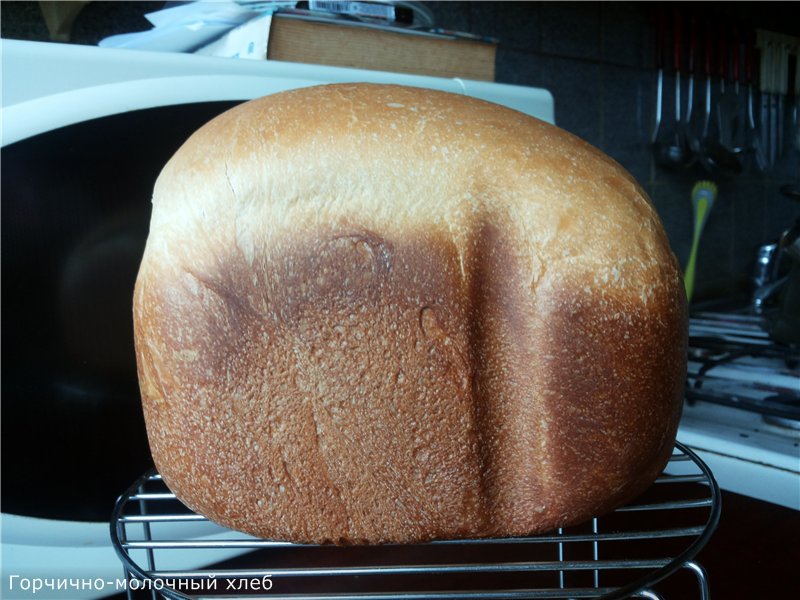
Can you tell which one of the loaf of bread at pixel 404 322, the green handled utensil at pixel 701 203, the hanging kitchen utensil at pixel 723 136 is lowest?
the green handled utensil at pixel 701 203

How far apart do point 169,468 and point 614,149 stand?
1.40 meters

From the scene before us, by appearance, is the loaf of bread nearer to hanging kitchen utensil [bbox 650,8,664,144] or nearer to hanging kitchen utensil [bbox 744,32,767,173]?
hanging kitchen utensil [bbox 650,8,664,144]

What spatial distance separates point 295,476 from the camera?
0.40m

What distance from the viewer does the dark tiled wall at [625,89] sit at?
1.35m

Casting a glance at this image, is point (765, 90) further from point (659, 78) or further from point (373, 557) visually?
point (373, 557)

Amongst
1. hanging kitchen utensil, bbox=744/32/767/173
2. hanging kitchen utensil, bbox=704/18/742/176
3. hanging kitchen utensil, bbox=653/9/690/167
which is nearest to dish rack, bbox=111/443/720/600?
hanging kitchen utensil, bbox=653/9/690/167

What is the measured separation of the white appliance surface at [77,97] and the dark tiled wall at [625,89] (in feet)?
2.41

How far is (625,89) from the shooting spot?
159 centimetres

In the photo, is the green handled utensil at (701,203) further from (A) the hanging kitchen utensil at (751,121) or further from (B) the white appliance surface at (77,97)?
(B) the white appliance surface at (77,97)

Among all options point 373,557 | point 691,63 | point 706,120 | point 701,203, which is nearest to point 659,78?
point 691,63

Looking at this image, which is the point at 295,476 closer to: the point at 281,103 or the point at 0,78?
the point at 281,103

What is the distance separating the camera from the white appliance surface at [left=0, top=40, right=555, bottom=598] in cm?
52

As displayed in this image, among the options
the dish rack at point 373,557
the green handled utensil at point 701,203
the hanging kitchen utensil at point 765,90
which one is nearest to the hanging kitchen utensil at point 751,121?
the hanging kitchen utensil at point 765,90

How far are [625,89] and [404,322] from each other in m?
1.41
